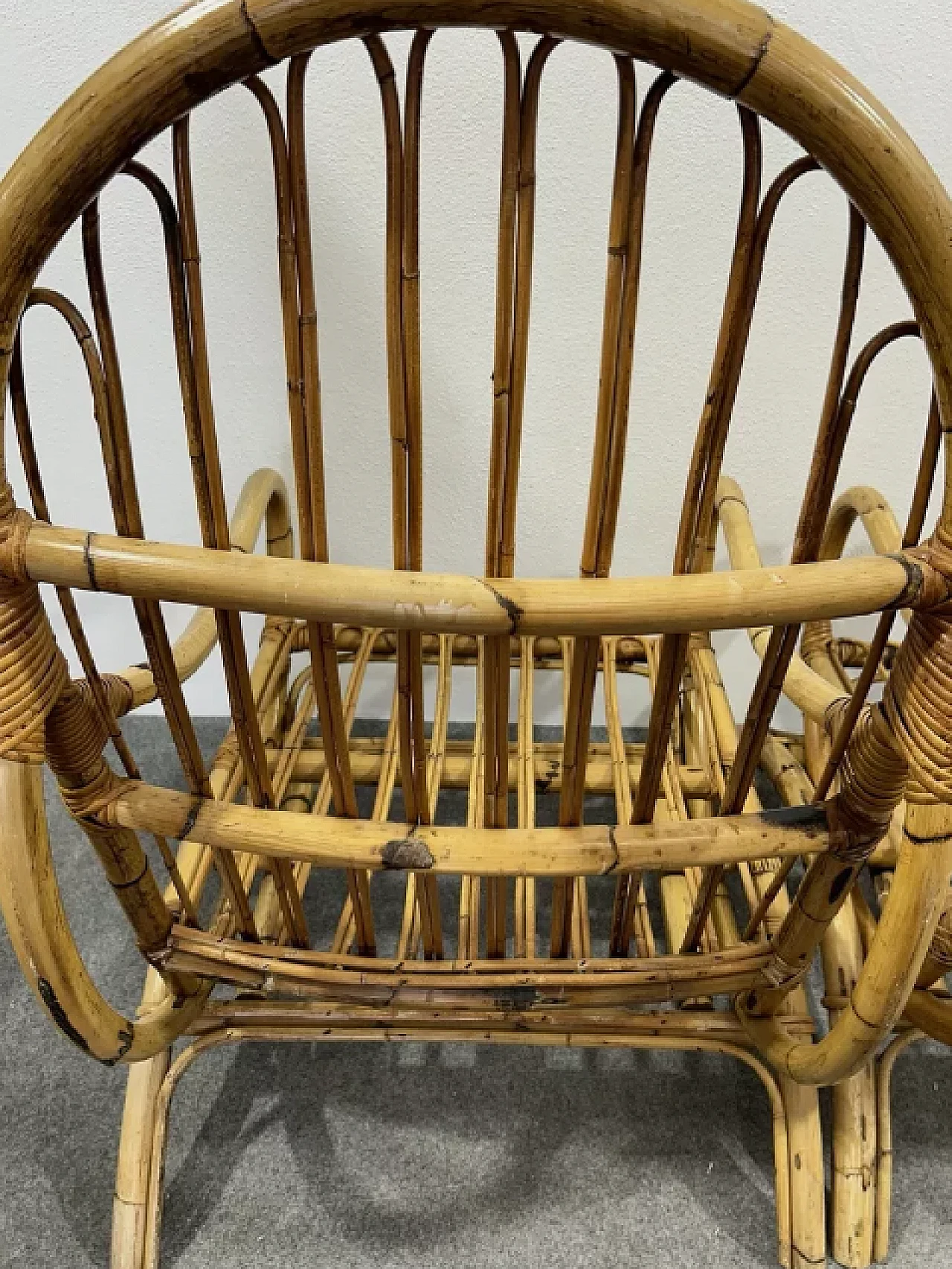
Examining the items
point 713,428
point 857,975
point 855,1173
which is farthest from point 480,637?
point 855,1173

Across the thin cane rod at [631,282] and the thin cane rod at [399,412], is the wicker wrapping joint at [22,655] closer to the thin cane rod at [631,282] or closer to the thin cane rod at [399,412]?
the thin cane rod at [399,412]

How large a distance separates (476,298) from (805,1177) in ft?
2.89

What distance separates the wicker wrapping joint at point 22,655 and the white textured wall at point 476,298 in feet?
1.94

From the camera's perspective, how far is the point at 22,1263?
0.80 meters

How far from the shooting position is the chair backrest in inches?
14.5

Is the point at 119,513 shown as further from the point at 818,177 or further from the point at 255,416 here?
the point at 818,177

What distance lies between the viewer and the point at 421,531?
19.6 inches

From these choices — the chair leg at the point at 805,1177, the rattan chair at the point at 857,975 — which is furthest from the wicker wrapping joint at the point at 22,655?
the chair leg at the point at 805,1177

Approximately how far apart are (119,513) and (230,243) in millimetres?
568

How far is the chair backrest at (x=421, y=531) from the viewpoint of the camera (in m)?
0.37

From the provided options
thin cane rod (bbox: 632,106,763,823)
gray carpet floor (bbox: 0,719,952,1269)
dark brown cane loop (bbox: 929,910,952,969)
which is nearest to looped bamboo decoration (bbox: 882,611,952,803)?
thin cane rod (bbox: 632,106,763,823)

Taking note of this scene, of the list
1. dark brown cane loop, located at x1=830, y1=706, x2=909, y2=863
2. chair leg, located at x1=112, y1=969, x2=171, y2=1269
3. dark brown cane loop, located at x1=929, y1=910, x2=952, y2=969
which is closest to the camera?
dark brown cane loop, located at x1=830, y1=706, x2=909, y2=863

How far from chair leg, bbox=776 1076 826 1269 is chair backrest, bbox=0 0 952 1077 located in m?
0.25

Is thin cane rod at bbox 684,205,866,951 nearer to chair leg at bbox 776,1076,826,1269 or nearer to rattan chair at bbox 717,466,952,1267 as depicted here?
rattan chair at bbox 717,466,952,1267
